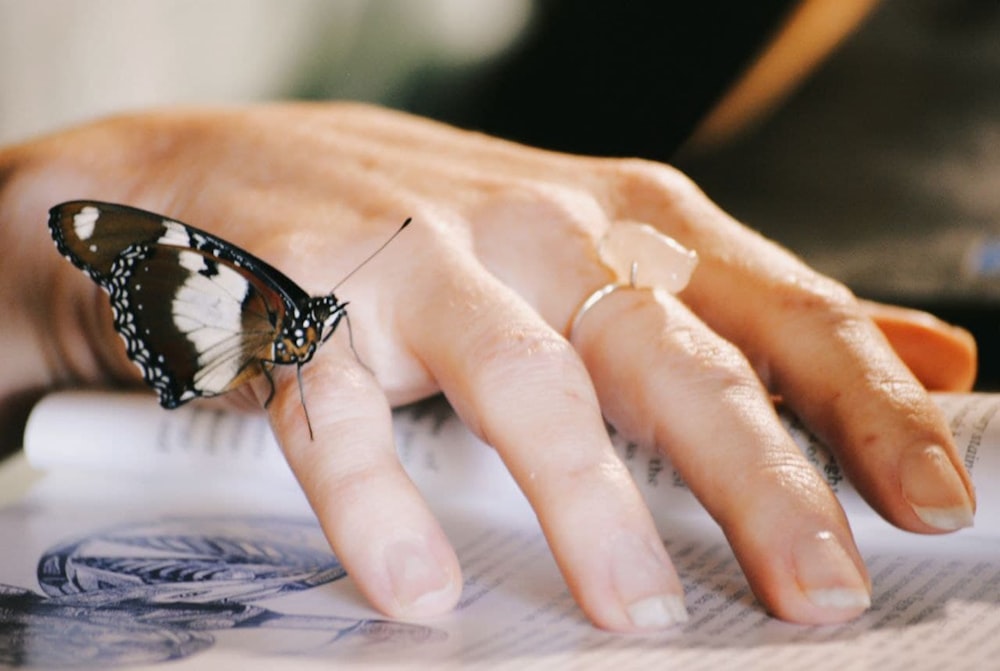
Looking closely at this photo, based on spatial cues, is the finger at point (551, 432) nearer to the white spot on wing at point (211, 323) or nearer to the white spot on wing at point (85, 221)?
the white spot on wing at point (211, 323)

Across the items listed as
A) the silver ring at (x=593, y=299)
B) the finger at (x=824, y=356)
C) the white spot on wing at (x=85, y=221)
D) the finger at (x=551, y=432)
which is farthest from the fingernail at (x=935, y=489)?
the white spot on wing at (x=85, y=221)

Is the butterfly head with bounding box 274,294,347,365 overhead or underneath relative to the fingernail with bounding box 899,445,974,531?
overhead

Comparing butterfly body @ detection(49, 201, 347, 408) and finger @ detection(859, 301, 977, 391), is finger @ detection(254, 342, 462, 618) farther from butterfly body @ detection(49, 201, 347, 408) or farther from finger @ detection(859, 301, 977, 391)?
finger @ detection(859, 301, 977, 391)

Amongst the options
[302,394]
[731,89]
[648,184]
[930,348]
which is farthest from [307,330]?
[731,89]

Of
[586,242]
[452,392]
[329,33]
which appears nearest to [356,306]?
[452,392]

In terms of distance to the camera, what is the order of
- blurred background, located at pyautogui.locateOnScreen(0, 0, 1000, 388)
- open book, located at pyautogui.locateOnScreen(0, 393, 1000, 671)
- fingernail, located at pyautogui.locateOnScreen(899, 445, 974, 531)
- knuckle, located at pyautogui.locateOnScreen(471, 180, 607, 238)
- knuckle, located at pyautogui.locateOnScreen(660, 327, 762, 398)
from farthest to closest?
blurred background, located at pyautogui.locateOnScreen(0, 0, 1000, 388), knuckle, located at pyautogui.locateOnScreen(471, 180, 607, 238), knuckle, located at pyautogui.locateOnScreen(660, 327, 762, 398), fingernail, located at pyautogui.locateOnScreen(899, 445, 974, 531), open book, located at pyautogui.locateOnScreen(0, 393, 1000, 671)

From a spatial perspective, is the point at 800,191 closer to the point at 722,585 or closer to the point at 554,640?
the point at 722,585

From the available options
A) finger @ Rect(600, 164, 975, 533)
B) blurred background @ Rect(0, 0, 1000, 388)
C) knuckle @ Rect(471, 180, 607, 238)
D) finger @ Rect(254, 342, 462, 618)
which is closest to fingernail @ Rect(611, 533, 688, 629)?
finger @ Rect(254, 342, 462, 618)

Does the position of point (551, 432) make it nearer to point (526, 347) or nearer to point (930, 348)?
point (526, 347)
